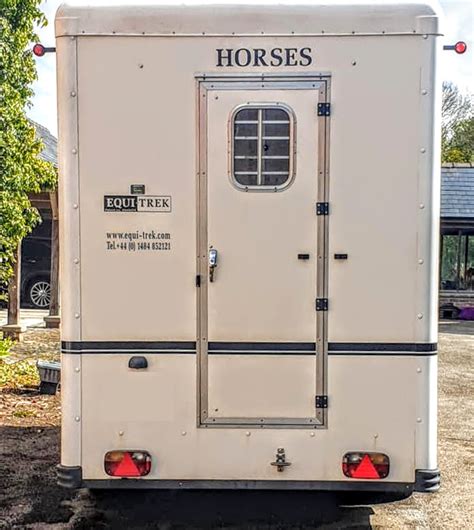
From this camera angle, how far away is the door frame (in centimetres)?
349

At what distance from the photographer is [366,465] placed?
11.5ft

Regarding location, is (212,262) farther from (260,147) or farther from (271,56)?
(271,56)

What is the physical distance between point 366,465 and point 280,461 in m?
0.43

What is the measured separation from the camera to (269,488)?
11.6 ft

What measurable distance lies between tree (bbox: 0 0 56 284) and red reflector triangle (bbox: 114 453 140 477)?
5.86 metres

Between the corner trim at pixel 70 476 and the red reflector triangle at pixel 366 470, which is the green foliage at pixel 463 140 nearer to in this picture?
the red reflector triangle at pixel 366 470

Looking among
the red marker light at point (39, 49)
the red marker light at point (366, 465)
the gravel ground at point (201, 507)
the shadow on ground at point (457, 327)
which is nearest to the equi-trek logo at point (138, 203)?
the red marker light at point (39, 49)

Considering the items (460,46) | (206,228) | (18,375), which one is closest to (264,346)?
(206,228)

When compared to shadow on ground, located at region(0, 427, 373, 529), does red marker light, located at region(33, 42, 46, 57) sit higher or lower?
higher

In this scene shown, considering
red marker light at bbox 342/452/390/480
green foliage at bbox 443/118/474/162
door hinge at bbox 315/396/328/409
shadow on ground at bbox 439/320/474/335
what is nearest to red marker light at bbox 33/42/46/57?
door hinge at bbox 315/396/328/409

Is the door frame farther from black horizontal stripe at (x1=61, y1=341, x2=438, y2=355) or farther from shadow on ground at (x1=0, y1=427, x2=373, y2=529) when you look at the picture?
shadow on ground at (x1=0, y1=427, x2=373, y2=529)

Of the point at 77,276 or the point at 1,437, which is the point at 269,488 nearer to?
the point at 77,276

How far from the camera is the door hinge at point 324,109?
3.48 meters

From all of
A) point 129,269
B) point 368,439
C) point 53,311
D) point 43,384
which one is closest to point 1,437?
point 43,384
